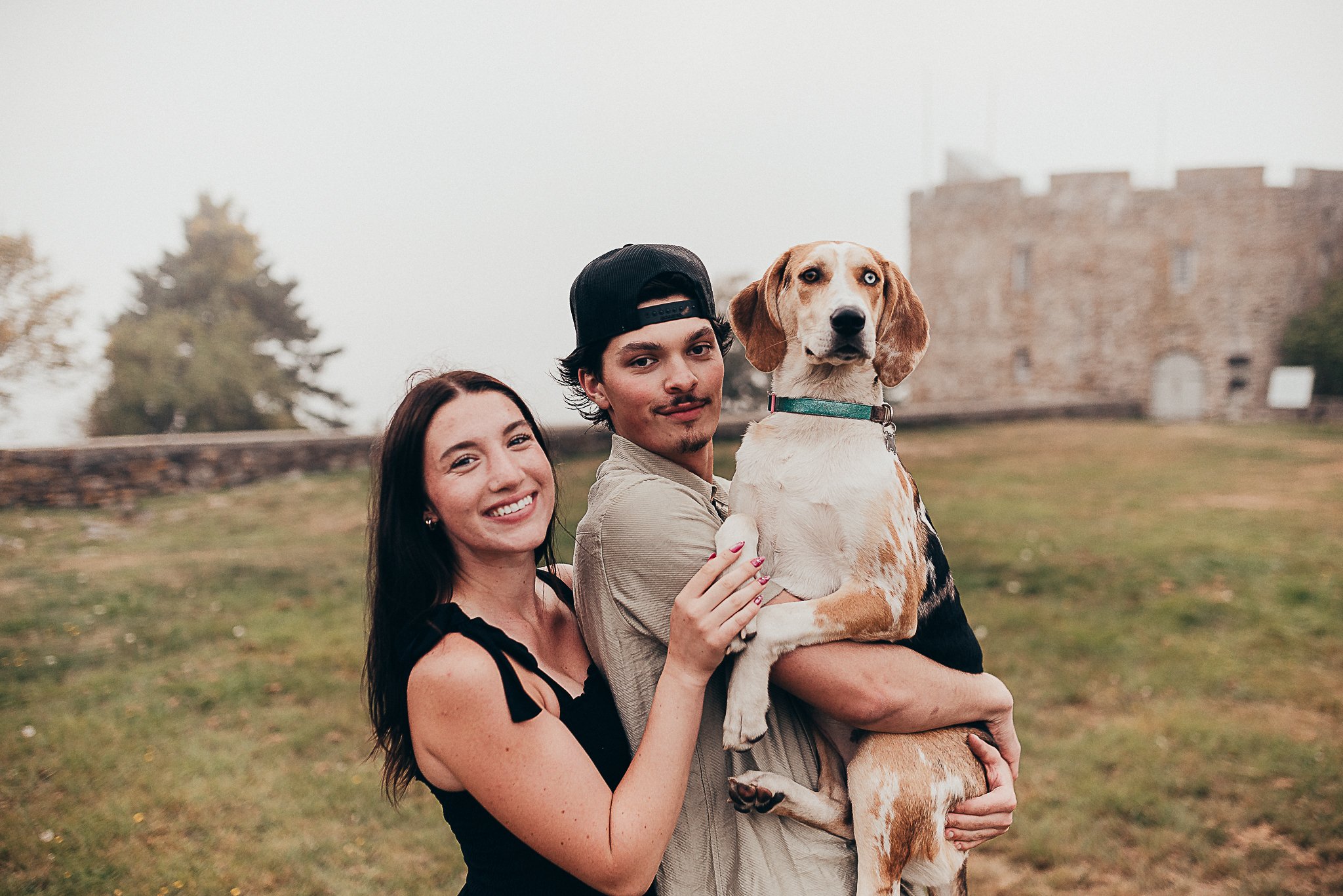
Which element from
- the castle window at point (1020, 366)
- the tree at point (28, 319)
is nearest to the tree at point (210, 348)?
the tree at point (28, 319)

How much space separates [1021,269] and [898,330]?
30154 mm

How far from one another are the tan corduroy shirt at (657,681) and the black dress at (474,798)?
0.08 m

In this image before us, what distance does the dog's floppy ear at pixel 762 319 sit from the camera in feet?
7.84

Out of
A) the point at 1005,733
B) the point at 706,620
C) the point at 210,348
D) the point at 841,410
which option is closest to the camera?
the point at 706,620

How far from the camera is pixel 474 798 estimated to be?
1832mm

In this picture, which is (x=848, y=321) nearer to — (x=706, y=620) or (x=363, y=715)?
(x=706, y=620)

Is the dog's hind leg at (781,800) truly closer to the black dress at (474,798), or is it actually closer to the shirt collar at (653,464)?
the black dress at (474,798)

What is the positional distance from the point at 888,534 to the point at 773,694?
1.61 ft

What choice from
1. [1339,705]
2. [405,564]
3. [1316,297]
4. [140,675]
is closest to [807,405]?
[405,564]

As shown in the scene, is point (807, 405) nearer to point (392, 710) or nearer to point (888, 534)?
point (888, 534)

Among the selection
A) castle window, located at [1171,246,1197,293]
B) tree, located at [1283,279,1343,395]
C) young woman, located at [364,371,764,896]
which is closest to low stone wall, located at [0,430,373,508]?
young woman, located at [364,371,764,896]

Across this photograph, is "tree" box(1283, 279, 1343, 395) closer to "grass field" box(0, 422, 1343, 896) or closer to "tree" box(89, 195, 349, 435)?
"grass field" box(0, 422, 1343, 896)

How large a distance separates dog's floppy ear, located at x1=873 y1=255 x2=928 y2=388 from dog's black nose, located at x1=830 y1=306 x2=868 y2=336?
0.56ft

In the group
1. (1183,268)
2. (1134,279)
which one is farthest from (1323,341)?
(1134,279)
